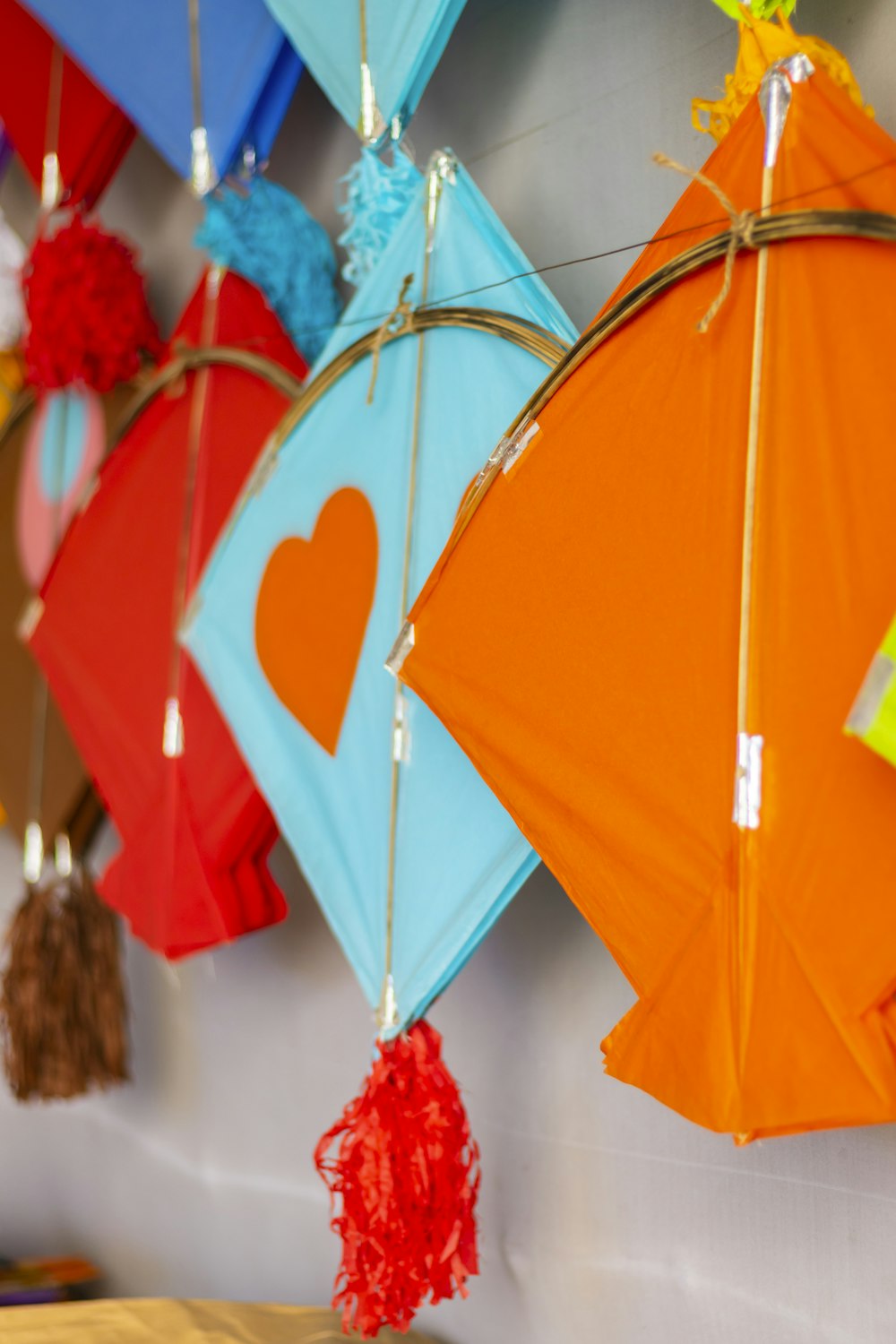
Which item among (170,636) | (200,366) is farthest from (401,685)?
(200,366)

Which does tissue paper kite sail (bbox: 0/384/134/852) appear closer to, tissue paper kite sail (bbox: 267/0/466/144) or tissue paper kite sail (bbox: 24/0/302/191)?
tissue paper kite sail (bbox: 24/0/302/191)

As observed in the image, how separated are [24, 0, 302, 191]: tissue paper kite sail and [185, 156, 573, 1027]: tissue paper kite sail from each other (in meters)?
0.32

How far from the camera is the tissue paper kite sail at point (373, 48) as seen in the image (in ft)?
3.42

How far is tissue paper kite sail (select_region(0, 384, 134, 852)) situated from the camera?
5.06ft

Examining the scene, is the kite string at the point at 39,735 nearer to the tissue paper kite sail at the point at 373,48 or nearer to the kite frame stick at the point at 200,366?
the kite frame stick at the point at 200,366

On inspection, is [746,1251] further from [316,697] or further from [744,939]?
[316,697]

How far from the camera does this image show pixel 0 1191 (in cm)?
188

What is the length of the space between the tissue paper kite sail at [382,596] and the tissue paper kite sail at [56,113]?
628 millimetres

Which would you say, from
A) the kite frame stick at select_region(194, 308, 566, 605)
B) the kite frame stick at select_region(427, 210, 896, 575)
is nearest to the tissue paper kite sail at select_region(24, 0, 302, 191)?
the kite frame stick at select_region(194, 308, 566, 605)

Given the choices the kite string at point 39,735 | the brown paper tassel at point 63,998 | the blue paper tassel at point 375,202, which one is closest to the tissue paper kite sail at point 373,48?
the blue paper tassel at point 375,202

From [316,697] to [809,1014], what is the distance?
0.57 metres

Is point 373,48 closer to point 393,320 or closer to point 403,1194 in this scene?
point 393,320

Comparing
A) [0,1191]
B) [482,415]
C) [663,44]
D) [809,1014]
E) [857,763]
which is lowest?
[0,1191]

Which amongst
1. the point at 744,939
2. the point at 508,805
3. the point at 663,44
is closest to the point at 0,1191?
the point at 508,805
